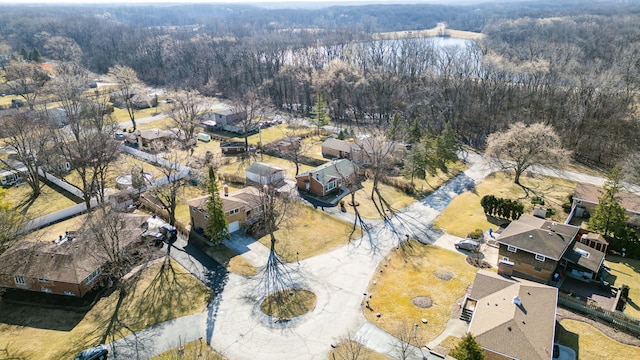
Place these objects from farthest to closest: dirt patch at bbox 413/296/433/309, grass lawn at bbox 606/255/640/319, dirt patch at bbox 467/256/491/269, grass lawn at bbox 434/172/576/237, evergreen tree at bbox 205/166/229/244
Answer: grass lawn at bbox 434/172/576/237 < evergreen tree at bbox 205/166/229/244 < dirt patch at bbox 467/256/491/269 < dirt patch at bbox 413/296/433/309 < grass lawn at bbox 606/255/640/319

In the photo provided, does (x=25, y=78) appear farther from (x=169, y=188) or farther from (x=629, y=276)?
(x=629, y=276)

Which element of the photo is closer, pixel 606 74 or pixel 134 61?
pixel 606 74

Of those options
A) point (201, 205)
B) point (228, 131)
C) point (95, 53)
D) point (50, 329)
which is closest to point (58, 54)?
point (95, 53)

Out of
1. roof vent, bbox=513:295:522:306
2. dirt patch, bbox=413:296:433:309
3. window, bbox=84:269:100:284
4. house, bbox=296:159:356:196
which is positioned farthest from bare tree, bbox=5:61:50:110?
roof vent, bbox=513:295:522:306

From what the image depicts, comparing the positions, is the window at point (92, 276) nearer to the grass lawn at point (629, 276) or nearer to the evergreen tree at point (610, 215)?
the grass lawn at point (629, 276)

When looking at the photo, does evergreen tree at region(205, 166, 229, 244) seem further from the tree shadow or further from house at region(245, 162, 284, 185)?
the tree shadow

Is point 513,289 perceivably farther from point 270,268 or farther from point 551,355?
point 270,268
